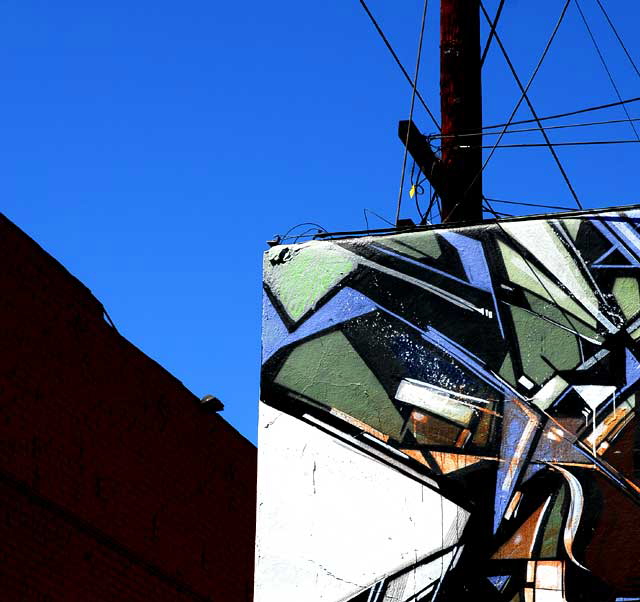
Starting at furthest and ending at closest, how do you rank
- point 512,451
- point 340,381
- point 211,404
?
point 211,404, point 340,381, point 512,451

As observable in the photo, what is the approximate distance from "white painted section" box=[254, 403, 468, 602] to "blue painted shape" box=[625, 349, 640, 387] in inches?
72.9

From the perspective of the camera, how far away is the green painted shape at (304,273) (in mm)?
14305

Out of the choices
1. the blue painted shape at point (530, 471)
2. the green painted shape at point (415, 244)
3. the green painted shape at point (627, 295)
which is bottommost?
the blue painted shape at point (530, 471)

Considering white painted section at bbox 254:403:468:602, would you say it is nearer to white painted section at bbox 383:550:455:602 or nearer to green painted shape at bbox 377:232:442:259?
white painted section at bbox 383:550:455:602

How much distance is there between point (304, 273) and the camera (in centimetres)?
1441

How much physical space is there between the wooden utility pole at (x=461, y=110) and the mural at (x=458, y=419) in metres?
0.69

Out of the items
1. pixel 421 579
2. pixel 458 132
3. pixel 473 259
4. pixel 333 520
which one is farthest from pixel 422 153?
pixel 421 579

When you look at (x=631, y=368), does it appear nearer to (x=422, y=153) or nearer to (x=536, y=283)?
(x=536, y=283)

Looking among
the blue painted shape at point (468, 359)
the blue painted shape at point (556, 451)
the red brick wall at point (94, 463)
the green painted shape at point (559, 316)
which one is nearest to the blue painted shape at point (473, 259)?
the green painted shape at point (559, 316)

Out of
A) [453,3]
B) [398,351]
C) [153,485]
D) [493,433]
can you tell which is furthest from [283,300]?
[153,485]

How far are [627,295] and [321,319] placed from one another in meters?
2.81

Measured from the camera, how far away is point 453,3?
15.0 meters

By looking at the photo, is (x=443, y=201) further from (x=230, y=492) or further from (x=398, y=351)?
(x=230, y=492)

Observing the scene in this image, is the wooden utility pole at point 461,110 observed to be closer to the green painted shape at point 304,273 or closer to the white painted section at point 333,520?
the green painted shape at point 304,273
